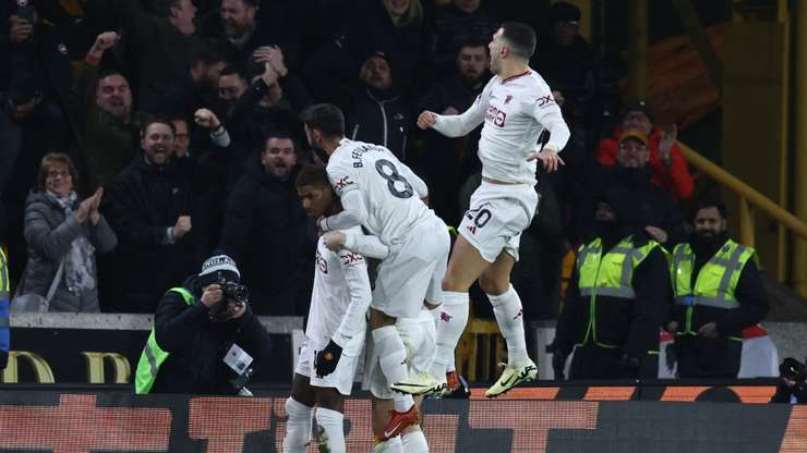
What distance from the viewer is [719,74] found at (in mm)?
24500

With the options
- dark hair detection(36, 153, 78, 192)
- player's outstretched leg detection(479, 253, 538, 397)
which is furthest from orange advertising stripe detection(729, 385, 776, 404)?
dark hair detection(36, 153, 78, 192)

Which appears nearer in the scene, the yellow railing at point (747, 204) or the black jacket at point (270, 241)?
the black jacket at point (270, 241)

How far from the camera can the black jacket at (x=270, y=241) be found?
18562 millimetres

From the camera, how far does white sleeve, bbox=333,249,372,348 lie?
47.4 feet

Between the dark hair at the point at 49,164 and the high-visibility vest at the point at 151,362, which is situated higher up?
the dark hair at the point at 49,164

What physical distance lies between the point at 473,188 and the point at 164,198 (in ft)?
8.31

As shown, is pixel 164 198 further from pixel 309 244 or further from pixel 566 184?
pixel 566 184

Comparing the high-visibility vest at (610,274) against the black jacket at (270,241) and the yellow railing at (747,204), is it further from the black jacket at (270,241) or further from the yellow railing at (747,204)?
the yellow railing at (747,204)

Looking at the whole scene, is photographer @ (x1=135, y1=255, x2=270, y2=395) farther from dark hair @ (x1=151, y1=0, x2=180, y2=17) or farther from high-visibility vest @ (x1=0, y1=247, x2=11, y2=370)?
dark hair @ (x1=151, y1=0, x2=180, y2=17)

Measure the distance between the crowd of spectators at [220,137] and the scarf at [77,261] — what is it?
0.02 metres

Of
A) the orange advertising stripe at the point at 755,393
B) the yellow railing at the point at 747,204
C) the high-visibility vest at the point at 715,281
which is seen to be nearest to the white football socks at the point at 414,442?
the orange advertising stripe at the point at 755,393

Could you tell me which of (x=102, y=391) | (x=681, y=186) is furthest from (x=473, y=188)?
(x=102, y=391)

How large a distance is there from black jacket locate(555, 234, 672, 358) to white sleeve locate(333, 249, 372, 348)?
A: 4682 millimetres

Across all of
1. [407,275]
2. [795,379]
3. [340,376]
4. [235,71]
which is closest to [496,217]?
[407,275]
